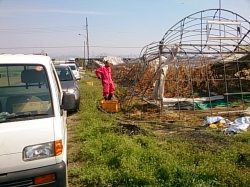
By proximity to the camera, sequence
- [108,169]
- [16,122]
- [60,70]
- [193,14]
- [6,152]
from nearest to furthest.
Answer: [6,152] → [16,122] → [108,169] → [60,70] → [193,14]

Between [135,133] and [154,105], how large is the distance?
407 centimetres

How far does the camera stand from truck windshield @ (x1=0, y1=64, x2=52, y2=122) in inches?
127

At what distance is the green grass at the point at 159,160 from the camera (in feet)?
12.9

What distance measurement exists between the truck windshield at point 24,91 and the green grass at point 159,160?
1.58 meters

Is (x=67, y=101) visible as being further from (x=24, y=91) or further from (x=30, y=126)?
(x=30, y=126)

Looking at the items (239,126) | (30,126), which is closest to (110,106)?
(239,126)

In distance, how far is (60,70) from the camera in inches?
413

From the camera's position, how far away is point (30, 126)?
287 cm

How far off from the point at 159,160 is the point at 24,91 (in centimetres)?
260

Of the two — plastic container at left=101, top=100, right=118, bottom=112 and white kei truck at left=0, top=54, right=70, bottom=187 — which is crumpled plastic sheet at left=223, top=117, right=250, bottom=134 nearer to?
plastic container at left=101, top=100, right=118, bottom=112

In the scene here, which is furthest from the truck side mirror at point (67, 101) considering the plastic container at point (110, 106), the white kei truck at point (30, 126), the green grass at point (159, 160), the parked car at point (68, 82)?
the plastic container at point (110, 106)

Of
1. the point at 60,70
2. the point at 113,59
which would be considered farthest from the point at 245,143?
the point at 113,59

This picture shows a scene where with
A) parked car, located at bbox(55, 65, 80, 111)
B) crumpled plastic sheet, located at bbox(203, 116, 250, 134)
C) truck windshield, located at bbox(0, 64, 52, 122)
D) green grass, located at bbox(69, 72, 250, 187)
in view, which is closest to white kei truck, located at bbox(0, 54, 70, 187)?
truck windshield, located at bbox(0, 64, 52, 122)

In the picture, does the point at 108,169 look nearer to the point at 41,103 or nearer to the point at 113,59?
the point at 41,103
